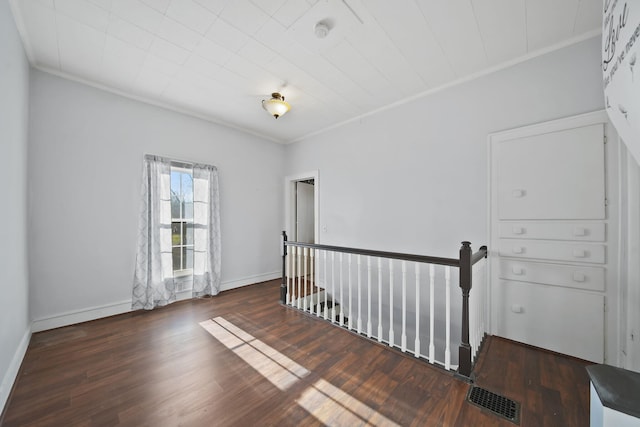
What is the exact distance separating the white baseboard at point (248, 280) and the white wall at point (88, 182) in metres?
1.34

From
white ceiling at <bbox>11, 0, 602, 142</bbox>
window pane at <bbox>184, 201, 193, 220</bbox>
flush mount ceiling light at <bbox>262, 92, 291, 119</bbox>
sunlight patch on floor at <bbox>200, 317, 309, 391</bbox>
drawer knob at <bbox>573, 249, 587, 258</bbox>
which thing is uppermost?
white ceiling at <bbox>11, 0, 602, 142</bbox>

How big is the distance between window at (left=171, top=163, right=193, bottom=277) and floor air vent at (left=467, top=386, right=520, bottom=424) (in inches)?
152

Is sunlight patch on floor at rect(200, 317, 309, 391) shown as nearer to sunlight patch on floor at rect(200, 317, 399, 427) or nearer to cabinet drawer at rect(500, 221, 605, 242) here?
sunlight patch on floor at rect(200, 317, 399, 427)

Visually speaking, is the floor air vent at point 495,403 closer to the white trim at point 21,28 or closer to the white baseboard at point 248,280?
the white baseboard at point 248,280

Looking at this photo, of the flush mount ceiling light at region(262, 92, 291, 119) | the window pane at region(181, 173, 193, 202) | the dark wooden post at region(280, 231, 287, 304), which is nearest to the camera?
the flush mount ceiling light at region(262, 92, 291, 119)

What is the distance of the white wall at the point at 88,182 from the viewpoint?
2641mm

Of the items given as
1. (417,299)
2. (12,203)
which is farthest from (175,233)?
(417,299)

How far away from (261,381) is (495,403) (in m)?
1.68

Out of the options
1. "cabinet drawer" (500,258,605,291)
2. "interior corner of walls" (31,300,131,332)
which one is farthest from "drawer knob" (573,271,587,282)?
"interior corner of walls" (31,300,131,332)

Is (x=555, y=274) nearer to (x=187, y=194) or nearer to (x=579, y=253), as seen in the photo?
(x=579, y=253)

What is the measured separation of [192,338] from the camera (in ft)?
8.31

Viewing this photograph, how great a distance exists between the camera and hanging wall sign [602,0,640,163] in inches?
36.2

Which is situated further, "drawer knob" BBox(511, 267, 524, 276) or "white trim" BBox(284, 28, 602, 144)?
"drawer knob" BBox(511, 267, 524, 276)

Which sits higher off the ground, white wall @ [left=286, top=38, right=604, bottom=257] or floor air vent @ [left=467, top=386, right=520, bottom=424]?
white wall @ [left=286, top=38, right=604, bottom=257]
